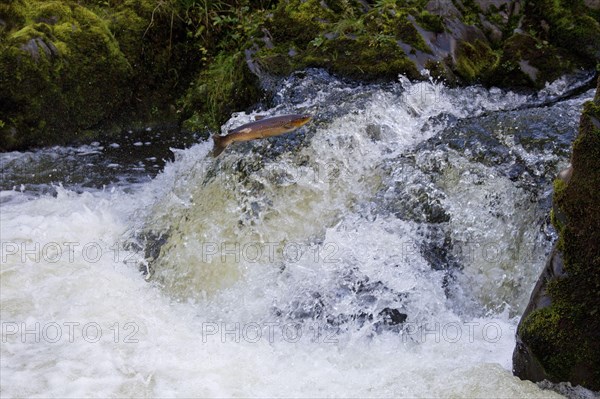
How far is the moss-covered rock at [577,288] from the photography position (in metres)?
2.84

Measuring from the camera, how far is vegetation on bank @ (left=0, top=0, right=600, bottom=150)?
5758 mm

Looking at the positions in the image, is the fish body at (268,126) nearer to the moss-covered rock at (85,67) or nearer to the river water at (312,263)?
the river water at (312,263)

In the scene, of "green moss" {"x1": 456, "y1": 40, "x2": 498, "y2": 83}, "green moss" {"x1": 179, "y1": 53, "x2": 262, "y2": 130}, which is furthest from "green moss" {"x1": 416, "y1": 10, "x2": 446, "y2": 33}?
"green moss" {"x1": 179, "y1": 53, "x2": 262, "y2": 130}

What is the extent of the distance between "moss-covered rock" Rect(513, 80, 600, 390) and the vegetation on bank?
2.75m

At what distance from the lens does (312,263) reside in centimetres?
407

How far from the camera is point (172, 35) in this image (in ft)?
22.9

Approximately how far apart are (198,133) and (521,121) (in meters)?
3.24

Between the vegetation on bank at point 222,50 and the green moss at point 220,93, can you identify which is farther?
the green moss at point 220,93

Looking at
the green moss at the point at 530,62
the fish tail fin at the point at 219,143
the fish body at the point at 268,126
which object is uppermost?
the fish body at the point at 268,126

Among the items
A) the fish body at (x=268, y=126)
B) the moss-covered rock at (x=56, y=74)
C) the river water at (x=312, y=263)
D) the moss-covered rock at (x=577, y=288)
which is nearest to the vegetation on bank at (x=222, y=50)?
the moss-covered rock at (x=56, y=74)

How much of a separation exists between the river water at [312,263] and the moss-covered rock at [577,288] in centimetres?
21

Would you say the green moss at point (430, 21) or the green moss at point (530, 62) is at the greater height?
the green moss at point (430, 21)

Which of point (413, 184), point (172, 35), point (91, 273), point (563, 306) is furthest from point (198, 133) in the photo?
point (563, 306)

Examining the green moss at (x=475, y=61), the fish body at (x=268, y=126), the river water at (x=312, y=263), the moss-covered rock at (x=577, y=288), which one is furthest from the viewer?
the green moss at (x=475, y=61)
